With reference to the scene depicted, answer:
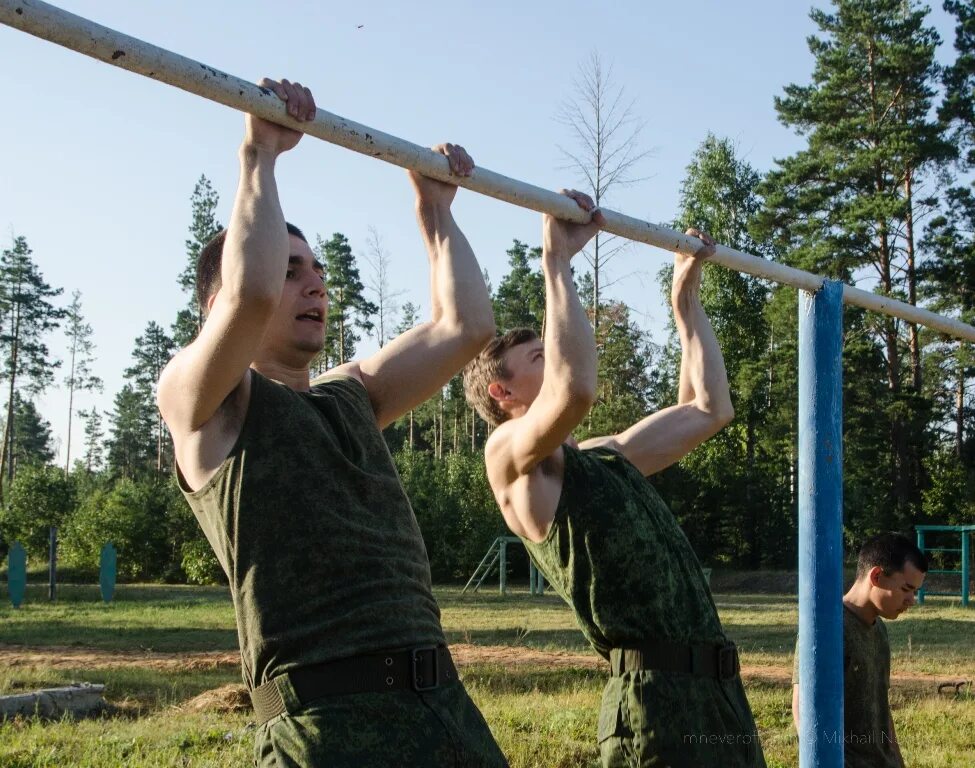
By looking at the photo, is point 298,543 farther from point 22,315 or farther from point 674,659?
point 22,315

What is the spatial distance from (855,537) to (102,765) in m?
29.6

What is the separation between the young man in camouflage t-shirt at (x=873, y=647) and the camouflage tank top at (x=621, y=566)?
3.73 feet

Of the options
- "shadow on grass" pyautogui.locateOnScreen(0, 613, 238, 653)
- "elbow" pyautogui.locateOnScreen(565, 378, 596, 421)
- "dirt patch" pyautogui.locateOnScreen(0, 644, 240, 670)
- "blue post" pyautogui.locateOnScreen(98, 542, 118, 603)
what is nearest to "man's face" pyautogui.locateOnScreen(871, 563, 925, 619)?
"elbow" pyautogui.locateOnScreen(565, 378, 596, 421)

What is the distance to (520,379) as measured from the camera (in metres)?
3.34

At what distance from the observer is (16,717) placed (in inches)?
256

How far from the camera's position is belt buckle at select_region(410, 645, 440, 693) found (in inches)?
80.0

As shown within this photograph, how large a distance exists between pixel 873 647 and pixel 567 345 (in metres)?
2.16

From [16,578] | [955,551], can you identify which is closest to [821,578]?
[16,578]

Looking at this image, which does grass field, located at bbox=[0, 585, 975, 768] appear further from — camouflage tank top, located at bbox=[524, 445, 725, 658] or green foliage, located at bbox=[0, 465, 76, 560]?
green foliage, located at bbox=[0, 465, 76, 560]

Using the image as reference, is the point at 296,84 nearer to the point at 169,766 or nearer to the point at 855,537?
the point at 169,766

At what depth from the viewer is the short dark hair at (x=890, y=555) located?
4406 mm

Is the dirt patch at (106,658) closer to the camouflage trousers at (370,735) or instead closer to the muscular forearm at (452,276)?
the muscular forearm at (452,276)

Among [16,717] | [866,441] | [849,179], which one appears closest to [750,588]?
[866,441]

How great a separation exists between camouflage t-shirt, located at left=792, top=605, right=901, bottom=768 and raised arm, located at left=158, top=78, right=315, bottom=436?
269 centimetres
